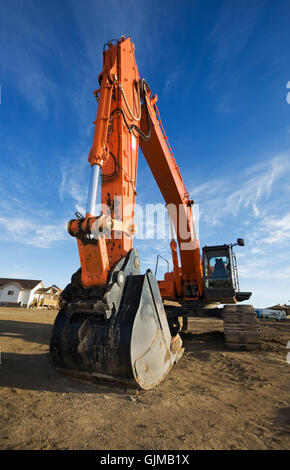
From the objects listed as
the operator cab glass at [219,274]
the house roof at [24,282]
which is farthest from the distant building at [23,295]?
the operator cab glass at [219,274]

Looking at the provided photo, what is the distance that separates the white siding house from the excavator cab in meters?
33.2

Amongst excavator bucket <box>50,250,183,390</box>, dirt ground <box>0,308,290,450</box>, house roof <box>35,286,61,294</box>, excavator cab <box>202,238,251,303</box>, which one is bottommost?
dirt ground <box>0,308,290,450</box>

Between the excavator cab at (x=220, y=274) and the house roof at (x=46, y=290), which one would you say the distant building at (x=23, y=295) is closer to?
the house roof at (x=46, y=290)

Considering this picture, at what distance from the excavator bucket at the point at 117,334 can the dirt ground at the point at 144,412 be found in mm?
247

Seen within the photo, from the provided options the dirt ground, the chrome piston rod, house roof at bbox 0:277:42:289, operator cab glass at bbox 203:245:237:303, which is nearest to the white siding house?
house roof at bbox 0:277:42:289

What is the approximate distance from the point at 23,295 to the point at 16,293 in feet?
3.39

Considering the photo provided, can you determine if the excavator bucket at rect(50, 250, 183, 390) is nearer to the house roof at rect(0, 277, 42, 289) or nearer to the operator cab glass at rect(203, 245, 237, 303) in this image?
the operator cab glass at rect(203, 245, 237, 303)

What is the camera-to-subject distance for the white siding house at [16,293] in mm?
33737

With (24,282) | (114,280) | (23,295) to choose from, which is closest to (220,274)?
(114,280)

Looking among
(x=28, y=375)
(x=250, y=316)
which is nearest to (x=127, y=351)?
(x=28, y=375)

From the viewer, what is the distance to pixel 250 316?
6562 mm

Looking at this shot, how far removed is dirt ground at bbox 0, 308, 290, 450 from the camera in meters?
1.81

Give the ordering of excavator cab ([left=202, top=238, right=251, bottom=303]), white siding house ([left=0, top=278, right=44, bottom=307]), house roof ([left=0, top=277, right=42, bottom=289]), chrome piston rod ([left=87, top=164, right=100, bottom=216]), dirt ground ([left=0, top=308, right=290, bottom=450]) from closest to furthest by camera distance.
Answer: dirt ground ([left=0, top=308, right=290, bottom=450]) → chrome piston rod ([left=87, top=164, right=100, bottom=216]) → excavator cab ([left=202, top=238, right=251, bottom=303]) → white siding house ([left=0, top=278, right=44, bottom=307]) → house roof ([left=0, top=277, right=42, bottom=289])
